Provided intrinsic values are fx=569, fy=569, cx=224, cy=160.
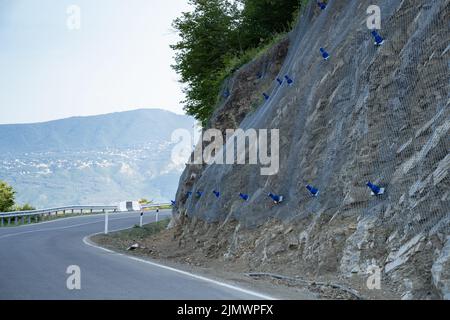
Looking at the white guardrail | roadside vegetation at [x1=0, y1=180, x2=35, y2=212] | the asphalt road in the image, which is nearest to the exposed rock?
the asphalt road

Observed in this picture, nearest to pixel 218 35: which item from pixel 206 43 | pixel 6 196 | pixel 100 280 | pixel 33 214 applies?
pixel 206 43

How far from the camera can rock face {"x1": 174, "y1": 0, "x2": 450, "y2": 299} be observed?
8.85m

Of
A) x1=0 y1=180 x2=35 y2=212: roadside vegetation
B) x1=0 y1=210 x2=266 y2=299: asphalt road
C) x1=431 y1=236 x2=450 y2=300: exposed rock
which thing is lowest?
x1=0 y1=180 x2=35 y2=212: roadside vegetation

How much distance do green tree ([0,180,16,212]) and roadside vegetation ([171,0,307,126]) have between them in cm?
2953

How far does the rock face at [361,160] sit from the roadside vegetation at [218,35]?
28.5 feet

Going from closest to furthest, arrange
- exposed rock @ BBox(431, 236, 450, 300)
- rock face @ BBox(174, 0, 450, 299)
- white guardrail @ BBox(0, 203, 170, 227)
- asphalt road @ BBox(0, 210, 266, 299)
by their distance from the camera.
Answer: exposed rock @ BBox(431, 236, 450, 300), asphalt road @ BBox(0, 210, 266, 299), rock face @ BBox(174, 0, 450, 299), white guardrail @ BBox(0, 203, 170, 227)

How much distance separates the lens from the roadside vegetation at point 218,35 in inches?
1016

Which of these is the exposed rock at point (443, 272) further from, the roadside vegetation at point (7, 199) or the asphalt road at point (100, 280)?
the roadside vegetation at point (7, 199)

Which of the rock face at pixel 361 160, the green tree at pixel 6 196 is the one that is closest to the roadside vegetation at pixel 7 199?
the green tree at pixel 6 196

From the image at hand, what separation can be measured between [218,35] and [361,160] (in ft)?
57.9

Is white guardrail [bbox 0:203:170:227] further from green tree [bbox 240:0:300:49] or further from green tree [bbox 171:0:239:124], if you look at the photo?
green tree [bbox 240:0:300:49]

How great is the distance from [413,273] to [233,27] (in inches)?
824
